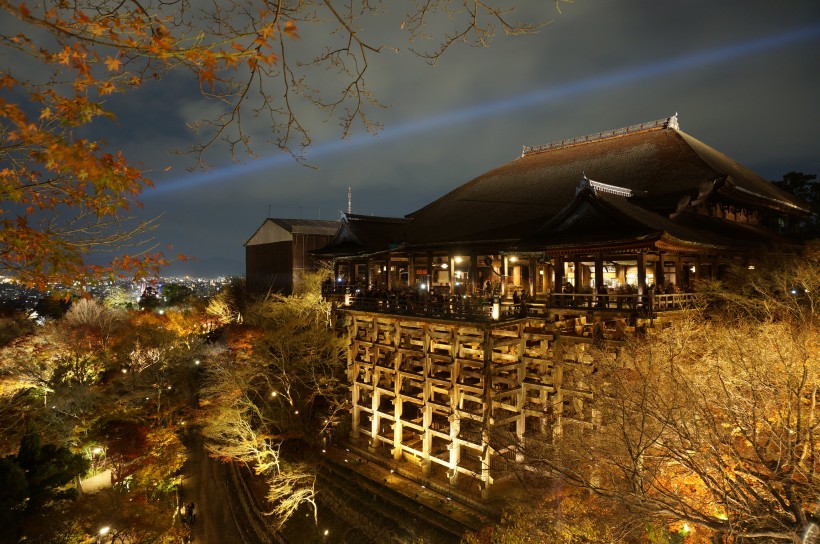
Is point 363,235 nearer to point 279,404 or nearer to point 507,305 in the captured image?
point 279,404

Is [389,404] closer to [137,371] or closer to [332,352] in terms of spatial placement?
[332,352]

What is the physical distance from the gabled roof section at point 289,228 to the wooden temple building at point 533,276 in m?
10.6

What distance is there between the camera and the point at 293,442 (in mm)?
21562

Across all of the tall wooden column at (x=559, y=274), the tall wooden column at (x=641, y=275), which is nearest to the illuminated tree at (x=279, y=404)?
the tall wooden column at (x=559, y=274)

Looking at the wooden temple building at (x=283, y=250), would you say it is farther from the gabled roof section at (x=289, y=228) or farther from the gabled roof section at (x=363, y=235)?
the gabled roof section at (x=363, y=235)

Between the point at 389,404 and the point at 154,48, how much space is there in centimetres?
2091

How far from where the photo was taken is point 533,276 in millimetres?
18391

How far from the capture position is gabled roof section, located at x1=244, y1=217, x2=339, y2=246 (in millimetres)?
36188

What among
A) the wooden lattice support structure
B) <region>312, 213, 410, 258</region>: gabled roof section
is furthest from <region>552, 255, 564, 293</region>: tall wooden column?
<region>312, 213, 410, 258</region>: gabled roof section

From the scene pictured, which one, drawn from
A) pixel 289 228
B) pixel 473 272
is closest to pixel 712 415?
pixel 473 272

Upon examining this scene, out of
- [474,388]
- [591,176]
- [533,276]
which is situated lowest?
[474,388]

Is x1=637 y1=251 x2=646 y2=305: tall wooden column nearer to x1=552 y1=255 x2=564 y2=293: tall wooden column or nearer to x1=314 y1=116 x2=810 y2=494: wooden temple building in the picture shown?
x1=314 y1=116 x2=810 y2=494: wooden temple building

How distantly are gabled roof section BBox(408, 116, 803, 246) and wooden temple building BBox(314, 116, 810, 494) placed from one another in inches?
4.1

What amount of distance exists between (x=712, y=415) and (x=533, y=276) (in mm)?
10718
